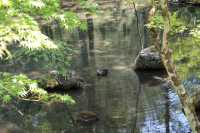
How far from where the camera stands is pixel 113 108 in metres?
18.1

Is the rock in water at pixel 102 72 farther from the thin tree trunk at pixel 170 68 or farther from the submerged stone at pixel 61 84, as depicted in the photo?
the thin tree trunk at pixel 170 68

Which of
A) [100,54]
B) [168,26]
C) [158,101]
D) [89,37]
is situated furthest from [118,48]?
[168,26]

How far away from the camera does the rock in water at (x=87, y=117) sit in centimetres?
1671

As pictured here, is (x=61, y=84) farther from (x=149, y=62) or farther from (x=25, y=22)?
(x=25, y=22)

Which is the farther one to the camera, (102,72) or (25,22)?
(102,72)

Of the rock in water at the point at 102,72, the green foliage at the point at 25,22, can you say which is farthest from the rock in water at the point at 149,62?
the green foliage at the point at 25,22

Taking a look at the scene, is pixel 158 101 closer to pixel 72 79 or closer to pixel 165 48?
pixel 72 79

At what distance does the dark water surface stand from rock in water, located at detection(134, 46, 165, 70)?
0.48m

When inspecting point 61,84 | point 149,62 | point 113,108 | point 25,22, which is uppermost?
point 25,22

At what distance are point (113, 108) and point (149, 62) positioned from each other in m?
5.63

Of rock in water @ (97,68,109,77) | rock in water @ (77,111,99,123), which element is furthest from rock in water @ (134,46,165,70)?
rock in water @ (77,111,99,123)

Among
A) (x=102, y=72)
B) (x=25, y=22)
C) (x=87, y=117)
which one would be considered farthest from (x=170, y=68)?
(x=102, y=72)

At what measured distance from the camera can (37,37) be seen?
830 centimetres

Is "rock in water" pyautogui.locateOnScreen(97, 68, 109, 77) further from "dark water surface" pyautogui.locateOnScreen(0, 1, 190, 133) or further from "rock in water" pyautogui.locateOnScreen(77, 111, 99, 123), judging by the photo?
"rock in water" pyautogui.locateOnScreen(77, 111, 99, 123)
